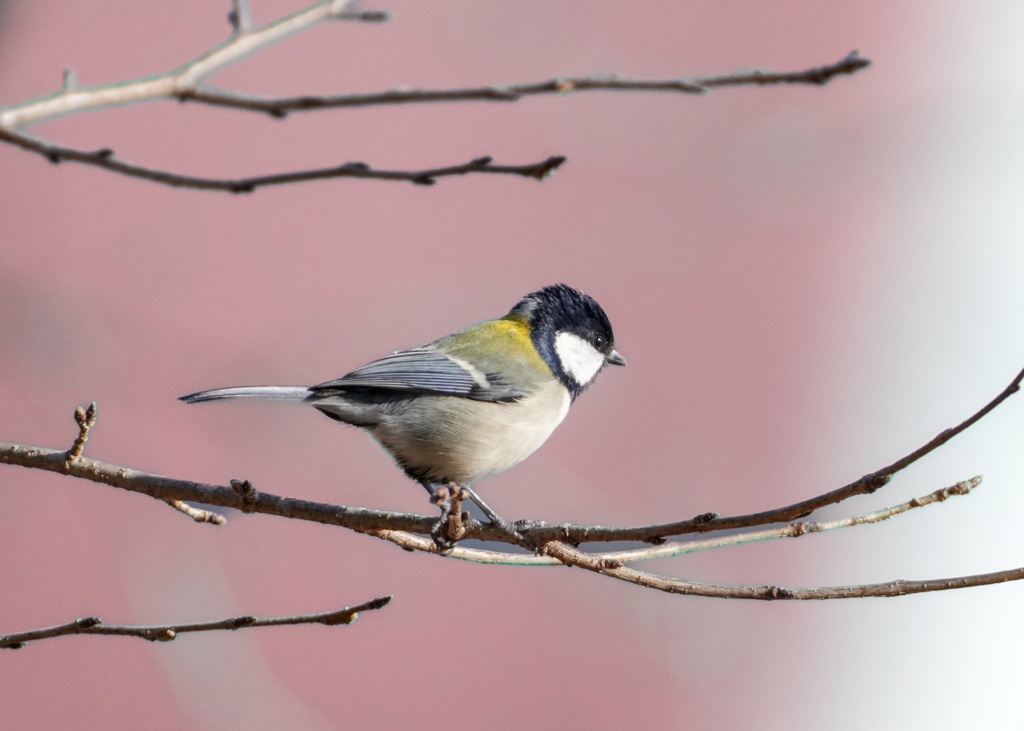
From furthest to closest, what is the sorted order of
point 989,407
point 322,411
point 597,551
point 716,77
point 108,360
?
1. point 322,411
2. point 108,360
3. point 597,551
4. point 989,407
5. point 716,77

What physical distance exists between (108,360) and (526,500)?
905 mm

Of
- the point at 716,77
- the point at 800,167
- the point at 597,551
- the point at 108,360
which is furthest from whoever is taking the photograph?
the point at 800,167

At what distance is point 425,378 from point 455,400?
0.09 meters

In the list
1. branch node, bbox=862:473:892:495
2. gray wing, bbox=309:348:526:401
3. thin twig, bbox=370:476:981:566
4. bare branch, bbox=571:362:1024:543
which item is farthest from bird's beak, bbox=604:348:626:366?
branch node, bbox=862:473:892:495

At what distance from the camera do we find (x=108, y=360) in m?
1.69

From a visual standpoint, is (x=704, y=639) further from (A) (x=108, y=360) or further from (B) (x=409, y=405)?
(A) (x=108, y=360)

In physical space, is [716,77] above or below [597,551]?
above

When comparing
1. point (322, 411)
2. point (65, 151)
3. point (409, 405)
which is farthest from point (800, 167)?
point (65, 151)

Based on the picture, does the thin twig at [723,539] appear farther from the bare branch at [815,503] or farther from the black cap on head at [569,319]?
the black cap on head at [569,319]

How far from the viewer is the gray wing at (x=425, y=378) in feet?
7.13

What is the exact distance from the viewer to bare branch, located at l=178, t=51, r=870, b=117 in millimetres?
825

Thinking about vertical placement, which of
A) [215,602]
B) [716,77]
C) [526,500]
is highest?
[716,77]

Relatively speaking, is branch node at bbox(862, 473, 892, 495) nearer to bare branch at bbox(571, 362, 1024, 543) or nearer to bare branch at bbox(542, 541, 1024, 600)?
bare branch at bbox(571, 362, 1024, 543)

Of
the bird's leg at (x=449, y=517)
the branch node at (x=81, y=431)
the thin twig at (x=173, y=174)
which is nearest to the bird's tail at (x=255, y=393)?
the branch node at (x=81, y=431)
